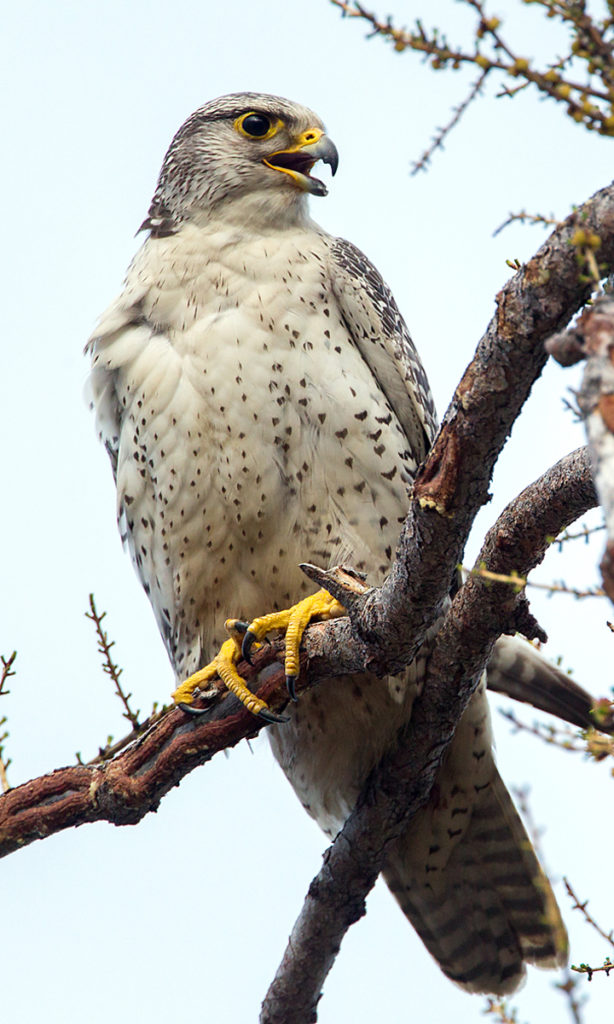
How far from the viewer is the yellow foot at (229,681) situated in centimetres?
371

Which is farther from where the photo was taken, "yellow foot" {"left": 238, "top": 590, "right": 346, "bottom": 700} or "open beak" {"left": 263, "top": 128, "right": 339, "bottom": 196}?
"open beak" {"left": 263, "top": 128, "right": 339, "bottom": 196}

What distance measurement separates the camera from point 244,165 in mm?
4719

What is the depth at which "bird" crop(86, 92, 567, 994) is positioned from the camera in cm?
412

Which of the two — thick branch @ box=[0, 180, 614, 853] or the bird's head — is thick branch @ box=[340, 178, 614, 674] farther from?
the bird's head

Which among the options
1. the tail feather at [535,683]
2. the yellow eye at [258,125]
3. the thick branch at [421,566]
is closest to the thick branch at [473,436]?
the thick branch at [421,566]

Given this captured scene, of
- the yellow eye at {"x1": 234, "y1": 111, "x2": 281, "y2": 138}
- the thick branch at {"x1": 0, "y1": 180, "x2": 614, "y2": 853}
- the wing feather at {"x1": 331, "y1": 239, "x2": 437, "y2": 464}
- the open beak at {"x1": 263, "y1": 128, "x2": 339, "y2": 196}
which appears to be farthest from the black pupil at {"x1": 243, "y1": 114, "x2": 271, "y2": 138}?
the thick branch at {"x1": 0, "y1": 180, "x2": 614, "y2": 853}

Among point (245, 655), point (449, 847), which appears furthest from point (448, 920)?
point (245, 655)

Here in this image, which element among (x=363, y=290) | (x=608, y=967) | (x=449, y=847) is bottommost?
(x=608, y=967)

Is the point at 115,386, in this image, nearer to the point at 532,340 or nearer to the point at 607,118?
the point at 532,340

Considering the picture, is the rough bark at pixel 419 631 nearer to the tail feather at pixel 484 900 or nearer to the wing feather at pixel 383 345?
the tail feather at pixel 484 900

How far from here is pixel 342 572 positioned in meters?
3.54

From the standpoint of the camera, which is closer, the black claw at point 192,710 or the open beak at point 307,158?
the black claw at point 192,710

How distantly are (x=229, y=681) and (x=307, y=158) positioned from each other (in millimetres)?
2283

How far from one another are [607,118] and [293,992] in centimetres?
372
